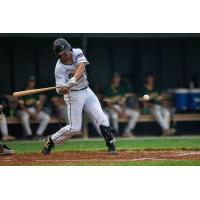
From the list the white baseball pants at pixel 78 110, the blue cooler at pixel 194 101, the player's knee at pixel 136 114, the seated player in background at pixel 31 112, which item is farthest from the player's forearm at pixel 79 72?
the blue cooler at pixel 194 101

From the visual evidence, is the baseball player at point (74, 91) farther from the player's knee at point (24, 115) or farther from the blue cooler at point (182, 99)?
the blue cooler at point (182, 99)

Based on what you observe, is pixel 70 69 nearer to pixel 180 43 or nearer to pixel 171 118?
pixel 171 118

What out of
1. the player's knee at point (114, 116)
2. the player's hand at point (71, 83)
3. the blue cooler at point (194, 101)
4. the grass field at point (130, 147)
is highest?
the player's hand at point (71, 83)

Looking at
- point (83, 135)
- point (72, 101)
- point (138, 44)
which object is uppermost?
point (138, 44)

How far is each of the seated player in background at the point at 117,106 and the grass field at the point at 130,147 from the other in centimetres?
113

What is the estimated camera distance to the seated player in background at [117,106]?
14.9 meters

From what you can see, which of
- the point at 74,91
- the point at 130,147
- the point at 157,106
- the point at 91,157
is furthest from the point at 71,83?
the point at 157,106

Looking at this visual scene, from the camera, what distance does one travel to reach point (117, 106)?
15094 mm

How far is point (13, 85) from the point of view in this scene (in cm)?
1591

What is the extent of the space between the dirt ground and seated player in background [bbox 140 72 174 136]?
14.7 feet

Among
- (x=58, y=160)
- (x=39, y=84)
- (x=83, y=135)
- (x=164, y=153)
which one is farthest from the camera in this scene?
(x=39, y=84)

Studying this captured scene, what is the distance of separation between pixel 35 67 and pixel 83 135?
2346 mm

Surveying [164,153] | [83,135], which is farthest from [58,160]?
[83,135]

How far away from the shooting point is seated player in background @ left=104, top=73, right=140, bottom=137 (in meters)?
14.9
